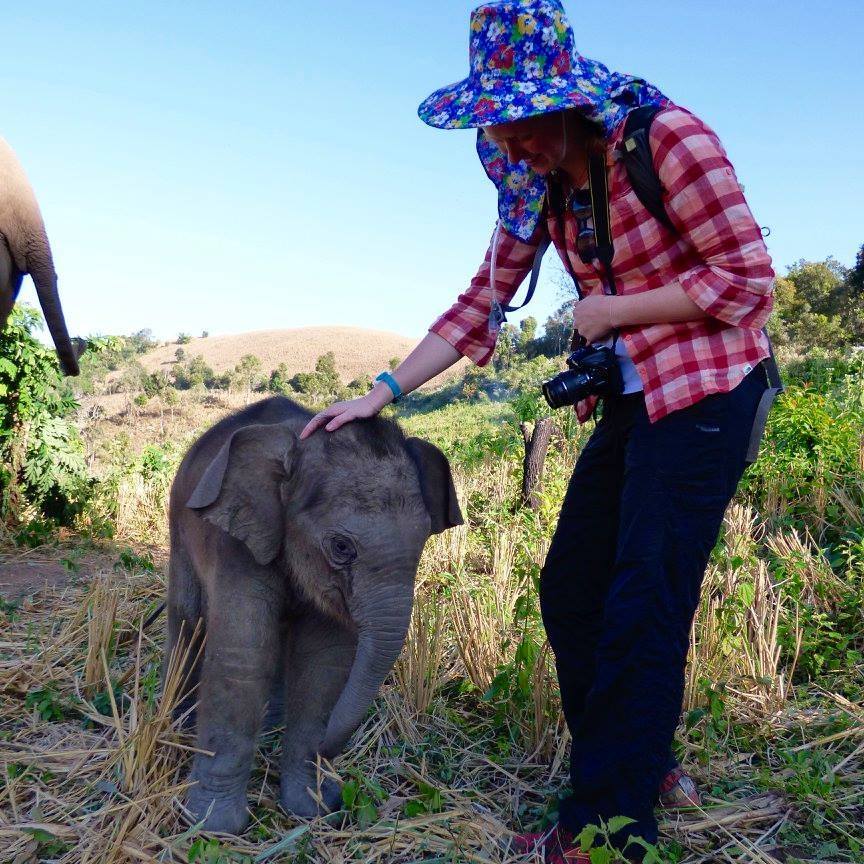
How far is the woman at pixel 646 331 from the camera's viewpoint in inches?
108

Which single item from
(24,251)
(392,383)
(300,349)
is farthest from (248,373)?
(392,383)

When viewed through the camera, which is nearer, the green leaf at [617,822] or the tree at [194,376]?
the green leaf at [617,822]

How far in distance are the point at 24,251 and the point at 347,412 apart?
4.76 m

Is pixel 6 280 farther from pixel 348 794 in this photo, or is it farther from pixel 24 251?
pixel 348 794

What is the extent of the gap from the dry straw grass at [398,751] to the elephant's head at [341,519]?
0.61 metres

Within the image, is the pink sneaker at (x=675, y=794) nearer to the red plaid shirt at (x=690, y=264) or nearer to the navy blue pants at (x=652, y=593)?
the navy blue pants at (x=652, y=593)

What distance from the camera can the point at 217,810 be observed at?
3.45 metres

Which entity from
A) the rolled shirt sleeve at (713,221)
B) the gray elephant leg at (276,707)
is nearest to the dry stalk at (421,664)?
the gray elephant leg at (276,707)

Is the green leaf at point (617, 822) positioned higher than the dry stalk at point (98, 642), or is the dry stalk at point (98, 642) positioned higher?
the dry stalk at point (98, 642)

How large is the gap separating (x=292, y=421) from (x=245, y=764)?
1.41 meters

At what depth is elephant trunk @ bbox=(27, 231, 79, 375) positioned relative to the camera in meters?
6.97

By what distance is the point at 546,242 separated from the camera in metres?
3.54

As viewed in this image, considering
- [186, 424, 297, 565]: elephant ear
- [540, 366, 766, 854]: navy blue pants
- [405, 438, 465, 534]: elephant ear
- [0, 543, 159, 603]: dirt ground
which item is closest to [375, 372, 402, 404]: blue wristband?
[405, 438, 465, 534]: elephant ear

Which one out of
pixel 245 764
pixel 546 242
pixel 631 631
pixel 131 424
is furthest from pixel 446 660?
pixel 131 424
